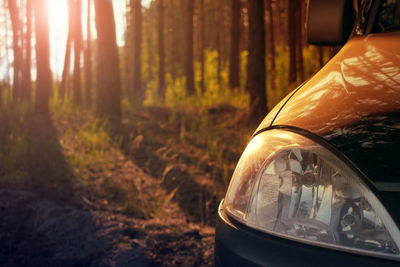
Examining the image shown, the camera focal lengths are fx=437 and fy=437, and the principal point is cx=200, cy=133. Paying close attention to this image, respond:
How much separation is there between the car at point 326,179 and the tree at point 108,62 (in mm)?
10352

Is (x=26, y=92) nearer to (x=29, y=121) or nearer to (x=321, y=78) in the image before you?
(x=29, y=121)

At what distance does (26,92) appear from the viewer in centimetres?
2386

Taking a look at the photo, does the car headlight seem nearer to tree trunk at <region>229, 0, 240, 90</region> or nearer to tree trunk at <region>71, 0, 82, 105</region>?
tree trunk at <region>229, 0, 240, 90</region>

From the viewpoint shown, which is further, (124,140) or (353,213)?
(124,140)

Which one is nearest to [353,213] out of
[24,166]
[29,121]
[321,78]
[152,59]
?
[321,78]

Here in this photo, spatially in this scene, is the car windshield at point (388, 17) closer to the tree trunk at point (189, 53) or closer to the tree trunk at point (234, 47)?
the tree trunk at point (234, 47)

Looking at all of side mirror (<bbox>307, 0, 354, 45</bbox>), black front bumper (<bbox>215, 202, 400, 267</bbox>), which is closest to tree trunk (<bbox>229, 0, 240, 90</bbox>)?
side mirror (<bbox>307, 0, 354, 45</bbox>)

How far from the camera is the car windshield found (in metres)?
2.64

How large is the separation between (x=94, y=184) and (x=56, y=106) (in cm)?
1018

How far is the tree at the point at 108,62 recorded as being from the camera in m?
12.2

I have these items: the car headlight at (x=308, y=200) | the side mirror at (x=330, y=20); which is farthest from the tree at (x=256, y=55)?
the car headlight at (x=308, y=200)

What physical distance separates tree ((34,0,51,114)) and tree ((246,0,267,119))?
6.56 metres

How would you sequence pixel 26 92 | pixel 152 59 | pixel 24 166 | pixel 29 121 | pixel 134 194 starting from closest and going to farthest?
pixel 134 194, pixel 24 166, pixel 29 121, pixel 26 92, pixel 152 59

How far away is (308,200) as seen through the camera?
168cm
